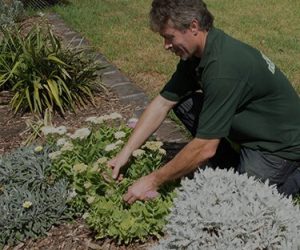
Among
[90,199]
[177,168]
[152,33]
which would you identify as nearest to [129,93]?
[152,33]

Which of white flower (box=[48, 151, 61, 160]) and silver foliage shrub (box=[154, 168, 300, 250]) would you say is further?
white flower (box=[48, 151, 61, 160])

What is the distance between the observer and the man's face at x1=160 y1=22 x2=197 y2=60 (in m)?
3.29

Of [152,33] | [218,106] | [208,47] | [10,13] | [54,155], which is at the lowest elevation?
[10,13]

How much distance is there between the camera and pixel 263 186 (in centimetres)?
297

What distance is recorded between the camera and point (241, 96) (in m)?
3.37

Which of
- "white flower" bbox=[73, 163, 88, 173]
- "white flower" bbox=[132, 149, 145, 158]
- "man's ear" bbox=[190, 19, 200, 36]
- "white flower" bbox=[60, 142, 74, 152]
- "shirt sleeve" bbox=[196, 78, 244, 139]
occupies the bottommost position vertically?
"white flower" bbox=[60, 142, 74, 152]

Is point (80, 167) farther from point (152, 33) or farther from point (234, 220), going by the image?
point (152, 33)

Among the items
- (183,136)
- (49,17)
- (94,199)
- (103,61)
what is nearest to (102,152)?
(94,199)

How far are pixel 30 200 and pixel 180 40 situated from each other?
160 cm

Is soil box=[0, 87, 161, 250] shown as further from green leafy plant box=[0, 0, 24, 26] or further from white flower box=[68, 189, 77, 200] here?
green leafy plant box=[0, 0, 24, 26]

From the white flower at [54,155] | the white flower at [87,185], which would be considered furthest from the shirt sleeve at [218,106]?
the white flower at [54,155]

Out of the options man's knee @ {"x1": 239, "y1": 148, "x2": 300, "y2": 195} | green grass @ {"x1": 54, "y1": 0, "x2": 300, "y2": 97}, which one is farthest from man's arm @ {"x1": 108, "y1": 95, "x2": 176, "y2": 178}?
green grass @ {"x1": 54, "y1": 0, "x2": 300, "y2": 97}

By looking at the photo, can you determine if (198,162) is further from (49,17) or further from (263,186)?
(49,17)

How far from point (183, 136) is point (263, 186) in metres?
2.17
